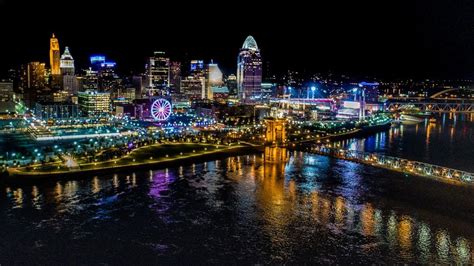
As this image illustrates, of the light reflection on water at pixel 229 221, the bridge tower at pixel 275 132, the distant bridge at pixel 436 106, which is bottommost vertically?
the light reflection on water at pixel 229 221

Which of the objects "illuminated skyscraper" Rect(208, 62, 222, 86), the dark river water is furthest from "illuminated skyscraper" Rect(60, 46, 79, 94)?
the dark river water

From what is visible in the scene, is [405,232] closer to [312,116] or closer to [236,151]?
[236,151]

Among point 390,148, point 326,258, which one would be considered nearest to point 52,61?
point 390,148

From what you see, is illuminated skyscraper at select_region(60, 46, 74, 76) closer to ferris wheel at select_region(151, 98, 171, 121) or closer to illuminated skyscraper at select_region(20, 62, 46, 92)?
illuminated skyscraper at select_region(20, 62, 46, 92)

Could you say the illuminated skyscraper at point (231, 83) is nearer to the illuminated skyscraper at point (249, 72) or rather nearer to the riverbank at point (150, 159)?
the illuminated skyscraper at point (249, 72)

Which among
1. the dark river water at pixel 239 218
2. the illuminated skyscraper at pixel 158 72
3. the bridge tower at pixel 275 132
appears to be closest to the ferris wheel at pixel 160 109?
the bridge tower at pixel 275 132
